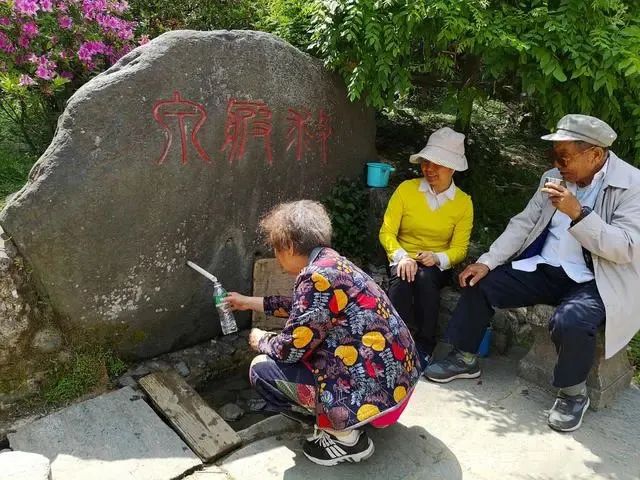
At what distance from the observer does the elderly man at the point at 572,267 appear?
3.04 metres

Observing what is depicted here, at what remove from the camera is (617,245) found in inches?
118

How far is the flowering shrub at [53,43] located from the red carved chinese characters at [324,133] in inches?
63.9

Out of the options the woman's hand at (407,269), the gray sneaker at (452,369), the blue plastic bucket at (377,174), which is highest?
the blue plastic bucket at (377,174)

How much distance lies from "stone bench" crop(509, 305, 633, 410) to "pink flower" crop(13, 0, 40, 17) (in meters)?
Answer: 4.05

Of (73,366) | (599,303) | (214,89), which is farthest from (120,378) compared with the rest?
(599,303)

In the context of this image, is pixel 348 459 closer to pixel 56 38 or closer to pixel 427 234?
pixel 427 234

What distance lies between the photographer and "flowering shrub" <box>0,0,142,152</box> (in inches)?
163

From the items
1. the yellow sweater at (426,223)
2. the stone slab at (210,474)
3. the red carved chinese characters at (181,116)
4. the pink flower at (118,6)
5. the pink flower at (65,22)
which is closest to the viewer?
the stone slab at (210,474)

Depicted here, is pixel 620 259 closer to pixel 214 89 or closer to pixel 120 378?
pixel 214 89

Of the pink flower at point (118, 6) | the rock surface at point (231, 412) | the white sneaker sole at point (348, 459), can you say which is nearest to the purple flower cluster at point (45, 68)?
the pink flower at point (118, 6)

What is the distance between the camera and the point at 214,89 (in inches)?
145

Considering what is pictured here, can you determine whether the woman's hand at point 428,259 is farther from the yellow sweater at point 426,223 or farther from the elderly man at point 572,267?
the elderly man at point 572,267

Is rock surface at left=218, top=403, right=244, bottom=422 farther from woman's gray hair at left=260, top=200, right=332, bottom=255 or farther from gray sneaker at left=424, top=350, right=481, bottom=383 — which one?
woman's gray hair at left=260, top=200, right=332, bottom=255

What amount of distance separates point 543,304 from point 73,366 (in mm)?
2889
